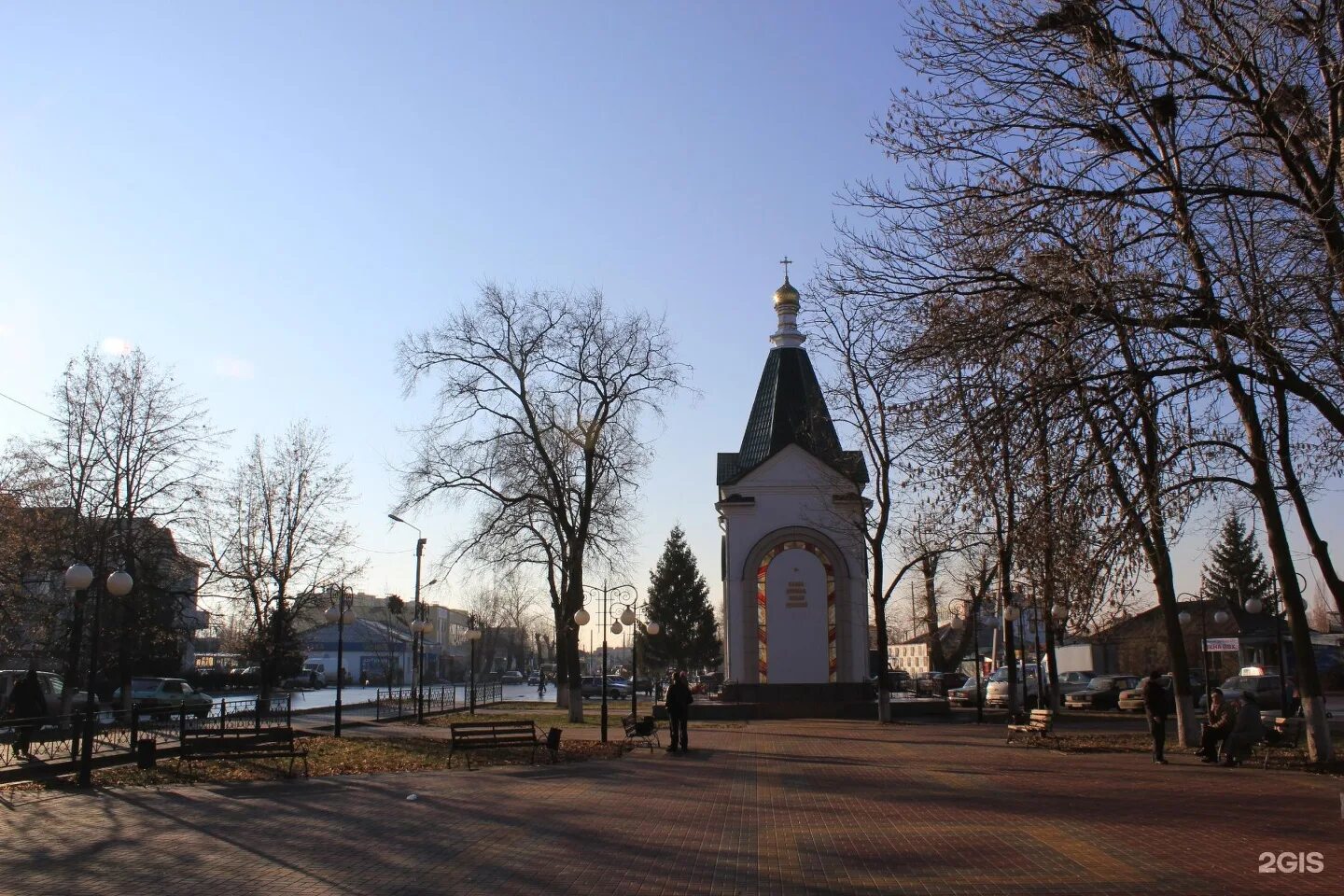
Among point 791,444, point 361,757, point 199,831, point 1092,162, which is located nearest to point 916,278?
point 1092,162

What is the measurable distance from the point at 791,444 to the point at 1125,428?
82.0 feet

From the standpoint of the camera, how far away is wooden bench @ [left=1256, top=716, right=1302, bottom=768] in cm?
1806

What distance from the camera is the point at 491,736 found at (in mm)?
19812

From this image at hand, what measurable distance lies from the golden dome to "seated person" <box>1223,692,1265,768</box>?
82.6ft

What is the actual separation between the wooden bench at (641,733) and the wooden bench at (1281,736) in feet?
37.2

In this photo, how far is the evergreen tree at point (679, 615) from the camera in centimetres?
7362

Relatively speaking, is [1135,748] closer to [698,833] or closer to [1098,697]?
[698,833]

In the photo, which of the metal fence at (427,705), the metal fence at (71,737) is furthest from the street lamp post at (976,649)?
the metal fence at (71,737)

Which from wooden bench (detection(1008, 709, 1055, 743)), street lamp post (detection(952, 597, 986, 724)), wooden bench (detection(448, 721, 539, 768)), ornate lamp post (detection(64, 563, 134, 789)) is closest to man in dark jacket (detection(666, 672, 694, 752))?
wooden bench (detection(448, 721, 539, 768))

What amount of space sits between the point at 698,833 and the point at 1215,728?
34.3 feet

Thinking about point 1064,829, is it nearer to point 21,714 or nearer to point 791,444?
point 21,714

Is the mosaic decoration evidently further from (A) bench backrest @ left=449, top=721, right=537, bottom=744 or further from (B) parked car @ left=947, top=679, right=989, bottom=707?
(A) bench backrest @ left=449, top=721, right=537, bottom=744

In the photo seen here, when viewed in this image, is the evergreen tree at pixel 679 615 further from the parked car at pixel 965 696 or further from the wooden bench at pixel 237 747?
the wooden bench at pixel 237 747

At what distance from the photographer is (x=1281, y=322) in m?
10.9
